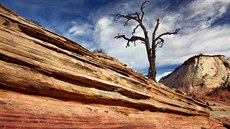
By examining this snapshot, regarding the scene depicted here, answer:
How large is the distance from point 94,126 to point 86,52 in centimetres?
244

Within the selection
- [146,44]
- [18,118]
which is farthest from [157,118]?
[146,44]

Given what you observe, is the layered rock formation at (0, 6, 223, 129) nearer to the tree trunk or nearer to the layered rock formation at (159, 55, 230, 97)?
the tree trunk

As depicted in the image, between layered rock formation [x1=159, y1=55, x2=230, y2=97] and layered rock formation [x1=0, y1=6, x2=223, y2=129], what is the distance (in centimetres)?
2882

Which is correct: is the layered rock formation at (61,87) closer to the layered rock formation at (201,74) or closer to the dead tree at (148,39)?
the dead tree at (148,39)

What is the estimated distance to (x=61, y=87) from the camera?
5.22m

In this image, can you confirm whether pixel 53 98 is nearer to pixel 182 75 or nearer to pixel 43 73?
pixel 43 73

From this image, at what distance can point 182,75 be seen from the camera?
138ft

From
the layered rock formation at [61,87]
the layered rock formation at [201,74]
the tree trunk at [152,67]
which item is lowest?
the layered rock formation at [61,87]

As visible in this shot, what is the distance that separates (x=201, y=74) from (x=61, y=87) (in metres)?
36.8

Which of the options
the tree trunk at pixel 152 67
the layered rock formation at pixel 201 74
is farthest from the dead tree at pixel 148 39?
the layered rock formation at pixel 201 74

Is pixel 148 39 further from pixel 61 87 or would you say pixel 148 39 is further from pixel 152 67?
pixel 61 87

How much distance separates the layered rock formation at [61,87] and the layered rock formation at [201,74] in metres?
28.8

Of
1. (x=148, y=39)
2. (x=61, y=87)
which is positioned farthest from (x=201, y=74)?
(x=61, y=87)

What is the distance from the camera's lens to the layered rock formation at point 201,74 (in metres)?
35.8
